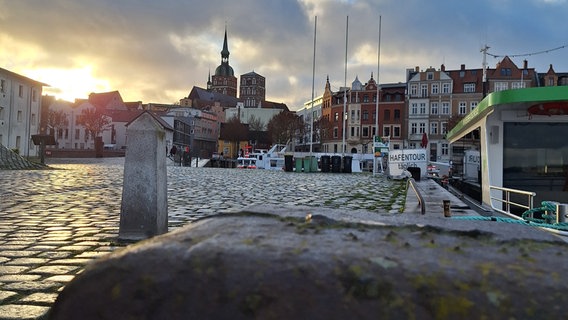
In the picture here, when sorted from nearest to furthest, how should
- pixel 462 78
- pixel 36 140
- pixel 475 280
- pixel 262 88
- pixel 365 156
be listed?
pixel 475 280 < pixel 36 140 < pixel 365 156 < pixel 462 78 < pixel 262 88

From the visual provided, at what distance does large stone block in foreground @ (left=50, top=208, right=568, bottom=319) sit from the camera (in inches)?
34.7

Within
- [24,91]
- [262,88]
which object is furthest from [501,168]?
[262,88]

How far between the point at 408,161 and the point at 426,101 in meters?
51.2

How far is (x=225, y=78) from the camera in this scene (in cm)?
16850

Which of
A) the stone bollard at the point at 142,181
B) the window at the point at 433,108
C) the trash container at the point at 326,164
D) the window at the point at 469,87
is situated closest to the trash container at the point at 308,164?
the trash container at the point at 326,164

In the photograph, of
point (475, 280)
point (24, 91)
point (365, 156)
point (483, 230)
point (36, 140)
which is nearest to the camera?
point (475, 280)

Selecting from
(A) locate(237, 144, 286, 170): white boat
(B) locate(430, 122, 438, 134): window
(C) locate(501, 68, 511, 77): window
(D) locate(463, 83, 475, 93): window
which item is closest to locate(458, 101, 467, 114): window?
(D) locate(463, 83, 475, 93): window

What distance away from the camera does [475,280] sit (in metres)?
0.92

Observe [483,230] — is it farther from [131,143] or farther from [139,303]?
[131,143]

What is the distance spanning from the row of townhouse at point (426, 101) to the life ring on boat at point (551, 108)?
58.7 metres

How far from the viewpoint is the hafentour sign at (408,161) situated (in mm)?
25156

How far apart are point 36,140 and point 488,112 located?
2705 cm

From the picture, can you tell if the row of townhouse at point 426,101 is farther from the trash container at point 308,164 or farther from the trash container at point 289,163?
the trash container at point 308,164

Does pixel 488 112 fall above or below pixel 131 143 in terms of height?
above
